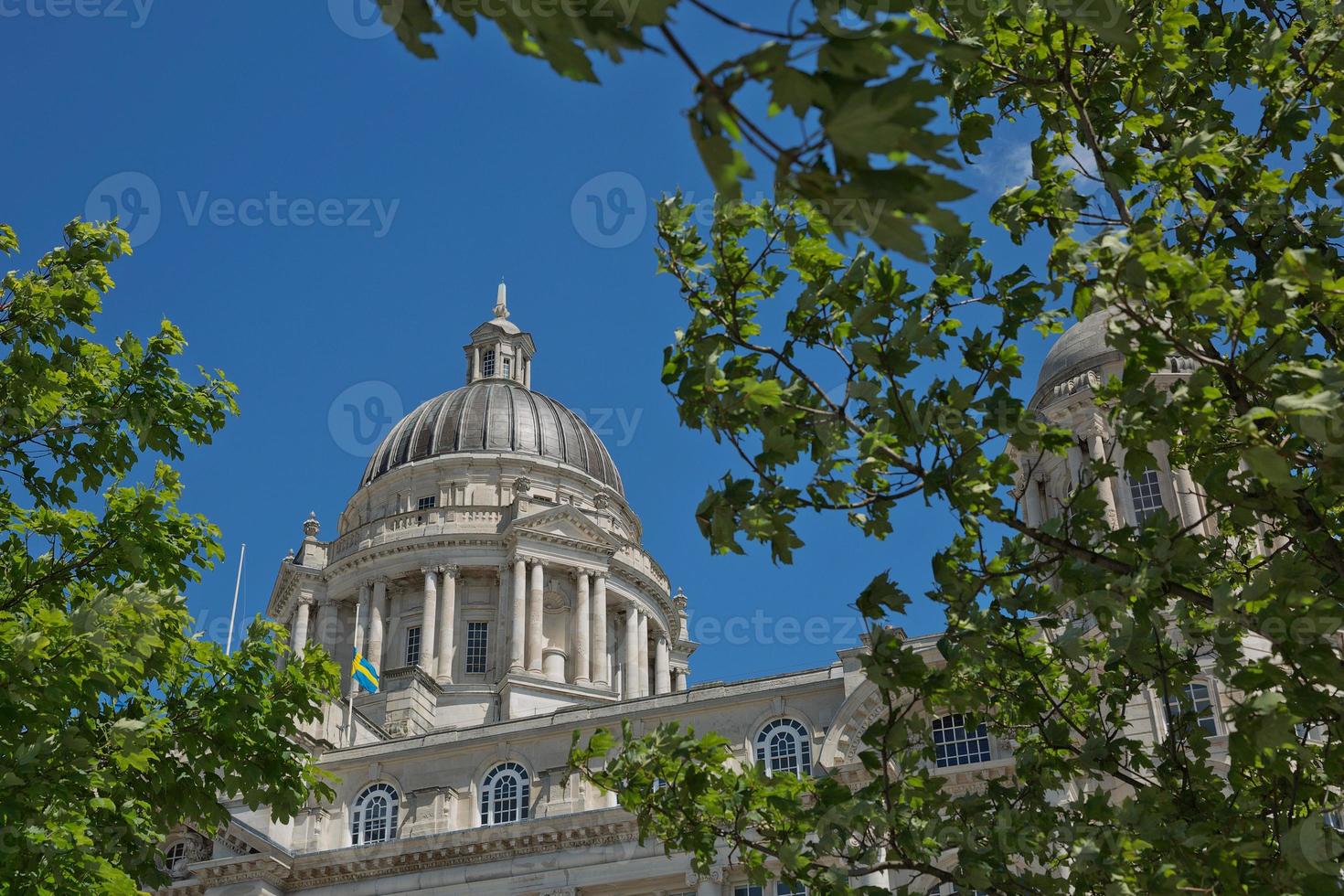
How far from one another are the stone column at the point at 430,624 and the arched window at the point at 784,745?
22.0 metres

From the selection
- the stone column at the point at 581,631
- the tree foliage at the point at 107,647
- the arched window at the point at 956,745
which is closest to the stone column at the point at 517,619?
the stone column at the point at 581,631

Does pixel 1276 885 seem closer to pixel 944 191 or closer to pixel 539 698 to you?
pixel 944 191

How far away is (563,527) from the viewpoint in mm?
61094

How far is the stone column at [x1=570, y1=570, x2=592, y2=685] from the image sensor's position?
58.3 m

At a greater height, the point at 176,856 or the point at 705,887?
the point at 176,856

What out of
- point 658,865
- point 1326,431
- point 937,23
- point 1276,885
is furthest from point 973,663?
point 658,865

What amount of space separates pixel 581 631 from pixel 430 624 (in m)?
6.18

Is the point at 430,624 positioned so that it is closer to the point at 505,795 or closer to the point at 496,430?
the point at 496,430

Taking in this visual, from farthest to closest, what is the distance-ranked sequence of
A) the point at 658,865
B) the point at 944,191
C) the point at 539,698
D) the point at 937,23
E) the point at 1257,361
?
the point at 539,698 → the point at 658,865 → the point at 937,23 → the point at 1257,361 → the point at 944,191

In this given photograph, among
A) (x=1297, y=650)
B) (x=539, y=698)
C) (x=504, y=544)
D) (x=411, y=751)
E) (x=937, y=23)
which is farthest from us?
(x=504, y=544)

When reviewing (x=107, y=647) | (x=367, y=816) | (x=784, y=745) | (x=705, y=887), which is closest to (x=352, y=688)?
(x=367, y=816)

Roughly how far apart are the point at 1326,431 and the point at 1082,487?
2.56m

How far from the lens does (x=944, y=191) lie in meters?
4.96

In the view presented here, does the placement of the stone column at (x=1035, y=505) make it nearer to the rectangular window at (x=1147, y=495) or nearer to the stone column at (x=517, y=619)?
the rectangular window at (x=1147, y=495)
